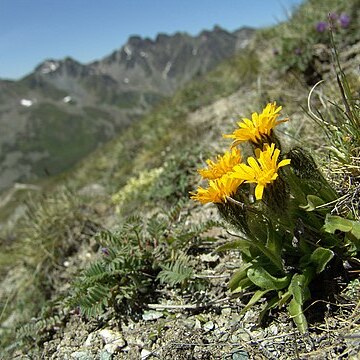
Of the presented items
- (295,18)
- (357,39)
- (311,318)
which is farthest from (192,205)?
(295,18)

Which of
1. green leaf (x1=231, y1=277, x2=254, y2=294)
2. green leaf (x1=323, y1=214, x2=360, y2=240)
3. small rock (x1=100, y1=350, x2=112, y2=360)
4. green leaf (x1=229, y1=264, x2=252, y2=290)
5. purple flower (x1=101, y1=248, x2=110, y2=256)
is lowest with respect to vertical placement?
small rock (x1=100, y1=350, x2=112, y2=360)

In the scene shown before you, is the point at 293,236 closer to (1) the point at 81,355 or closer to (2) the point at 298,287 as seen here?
(2) the point at 298,287

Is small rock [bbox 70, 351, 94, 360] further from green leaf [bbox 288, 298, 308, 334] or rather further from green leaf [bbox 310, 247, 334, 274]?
green leaf [bbox 310, 247, 334, 274]

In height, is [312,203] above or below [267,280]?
above

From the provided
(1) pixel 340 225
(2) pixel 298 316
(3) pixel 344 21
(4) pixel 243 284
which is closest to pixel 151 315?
(4) pixel 243 284

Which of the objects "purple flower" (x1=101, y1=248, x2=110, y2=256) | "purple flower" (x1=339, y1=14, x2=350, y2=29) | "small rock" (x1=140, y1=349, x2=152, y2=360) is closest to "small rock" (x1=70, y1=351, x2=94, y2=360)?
"small rock" (x1=140, y1=349, x2=152, y2=360)

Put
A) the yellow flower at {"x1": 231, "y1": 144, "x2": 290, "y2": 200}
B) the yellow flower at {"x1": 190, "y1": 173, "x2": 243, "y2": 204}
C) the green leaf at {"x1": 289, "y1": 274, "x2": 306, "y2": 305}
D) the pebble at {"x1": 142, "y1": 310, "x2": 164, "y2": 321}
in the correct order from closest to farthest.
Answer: the yellow flower at {"x1": 231, "y1": 144, "x2": 290, "y2": 200} → the yellow flower at {"x1": 190, "y1": 173, "x2": 243, "y2": 204} → the green leaf at {"x1": 289, "y1": 274, "x2": 306, "y2": 305} → the pebble at {"x1": 142, "y1": 310, "x2": 164, "y2": 321}
